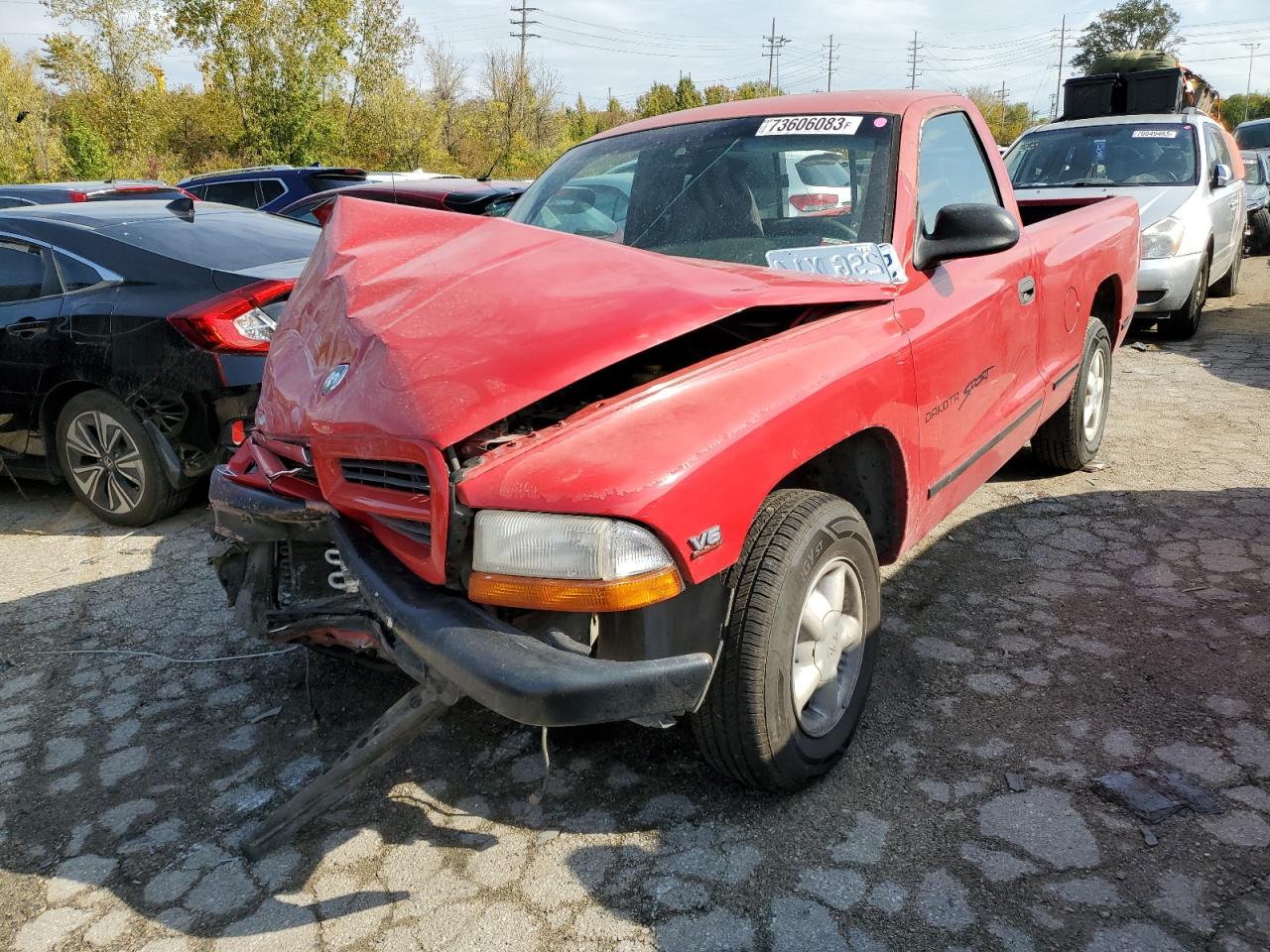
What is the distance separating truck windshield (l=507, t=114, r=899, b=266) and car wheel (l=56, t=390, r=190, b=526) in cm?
247

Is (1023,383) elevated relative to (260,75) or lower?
lower

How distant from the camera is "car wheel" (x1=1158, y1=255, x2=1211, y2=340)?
27.1ft

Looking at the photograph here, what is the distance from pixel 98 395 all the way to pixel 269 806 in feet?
9.93

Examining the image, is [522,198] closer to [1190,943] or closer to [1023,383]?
[1023,383]

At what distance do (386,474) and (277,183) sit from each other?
10106mm

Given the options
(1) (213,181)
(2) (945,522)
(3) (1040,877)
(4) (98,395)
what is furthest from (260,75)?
(3) (1040,877)

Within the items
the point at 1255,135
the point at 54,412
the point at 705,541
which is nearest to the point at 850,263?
the point at 705,541

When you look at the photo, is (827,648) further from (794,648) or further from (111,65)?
(111,65)

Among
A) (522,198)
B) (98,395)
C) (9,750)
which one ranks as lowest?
(9,750)

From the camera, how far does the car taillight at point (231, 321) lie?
4.53m

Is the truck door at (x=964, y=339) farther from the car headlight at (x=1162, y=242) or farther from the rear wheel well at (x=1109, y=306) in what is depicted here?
the car headlight at (x=1162, y=242)

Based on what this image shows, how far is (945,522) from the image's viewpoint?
15.0 ft

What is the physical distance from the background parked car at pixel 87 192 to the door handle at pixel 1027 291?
4628 mm

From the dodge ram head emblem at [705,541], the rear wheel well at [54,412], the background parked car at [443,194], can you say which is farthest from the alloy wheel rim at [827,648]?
the background parked car at [443,194]
